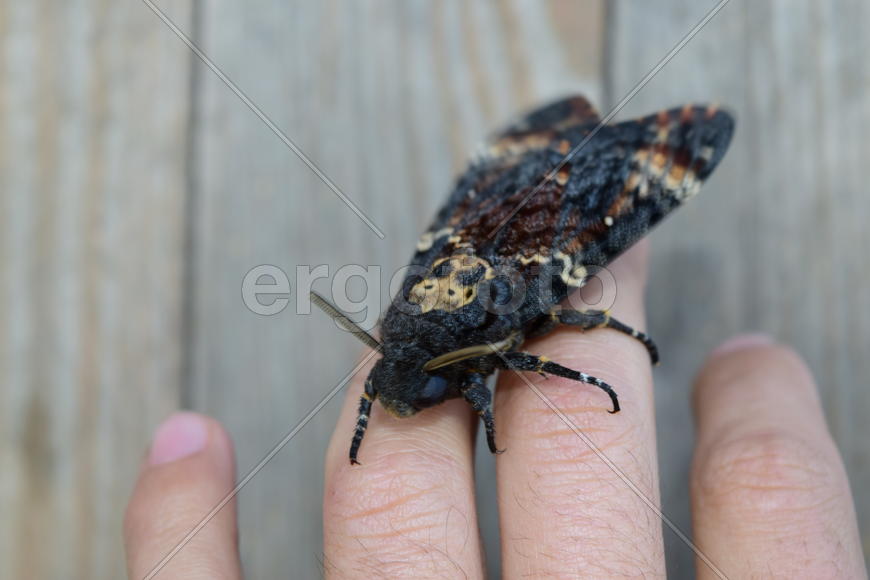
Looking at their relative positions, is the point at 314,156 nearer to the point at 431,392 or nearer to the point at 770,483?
the point at 431,392

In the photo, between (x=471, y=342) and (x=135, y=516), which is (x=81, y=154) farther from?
(x=471, y=342)

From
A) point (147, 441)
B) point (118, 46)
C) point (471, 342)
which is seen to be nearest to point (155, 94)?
point (118, 46)

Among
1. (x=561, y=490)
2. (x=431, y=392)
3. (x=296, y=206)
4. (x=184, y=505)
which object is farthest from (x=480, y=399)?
(x=296, y=206)

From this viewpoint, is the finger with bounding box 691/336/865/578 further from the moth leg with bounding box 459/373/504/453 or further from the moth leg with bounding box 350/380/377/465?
the moth leg with bounding box 350/380/377/465

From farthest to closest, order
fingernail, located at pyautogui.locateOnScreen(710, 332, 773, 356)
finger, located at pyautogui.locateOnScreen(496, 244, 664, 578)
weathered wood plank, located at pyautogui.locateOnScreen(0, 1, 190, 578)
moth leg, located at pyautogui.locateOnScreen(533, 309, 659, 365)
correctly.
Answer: weathered wood plank, located at pyautogui.locateOnScreen(0, 1, 190, 578)
fingernail, located at pyautogui.locateOnScreen(710, 332, 773, 356)
moth leg, located at pyautogui.locateOnScreen(533, 309, 659, 365)
finger, located at pyautogui.locateOnScreen(496, 244, 664, 578)

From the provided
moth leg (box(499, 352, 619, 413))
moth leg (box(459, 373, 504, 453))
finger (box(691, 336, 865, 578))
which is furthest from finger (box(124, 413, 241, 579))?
finger (box(691, 336, 865, 578))

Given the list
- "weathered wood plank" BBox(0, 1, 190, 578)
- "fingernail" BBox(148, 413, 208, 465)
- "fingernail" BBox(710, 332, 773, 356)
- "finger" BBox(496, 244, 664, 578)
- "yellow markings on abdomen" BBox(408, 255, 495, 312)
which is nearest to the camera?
"finger" BBox(496, 244, 664, 578)
